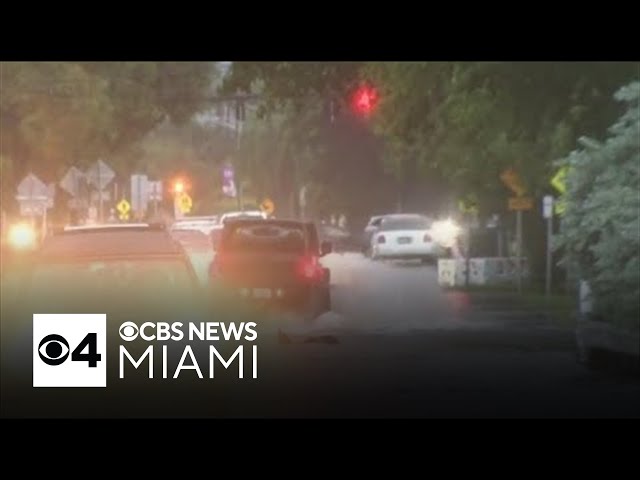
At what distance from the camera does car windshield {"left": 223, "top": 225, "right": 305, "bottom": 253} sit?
20.1m

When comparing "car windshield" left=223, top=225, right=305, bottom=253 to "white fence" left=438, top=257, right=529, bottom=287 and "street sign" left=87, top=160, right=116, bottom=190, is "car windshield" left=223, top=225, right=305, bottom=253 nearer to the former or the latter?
"white fence" left=438, top=257, right=529, bottom=287

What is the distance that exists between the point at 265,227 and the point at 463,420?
8345 mm

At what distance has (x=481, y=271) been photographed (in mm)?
30672

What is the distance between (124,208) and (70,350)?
106ft

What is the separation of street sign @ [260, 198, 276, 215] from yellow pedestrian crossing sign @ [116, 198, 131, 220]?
55.0 ft

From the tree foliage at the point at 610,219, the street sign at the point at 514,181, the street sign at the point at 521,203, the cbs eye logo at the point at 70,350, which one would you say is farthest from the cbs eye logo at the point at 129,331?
the street sign at the point at 521,203

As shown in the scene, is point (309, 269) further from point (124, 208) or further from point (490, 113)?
point (124, 208)

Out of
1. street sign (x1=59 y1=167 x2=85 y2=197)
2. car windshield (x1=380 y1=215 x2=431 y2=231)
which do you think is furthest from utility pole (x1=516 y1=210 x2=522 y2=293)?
street sign (x1=59 y1=167 x2=85 y2=197)

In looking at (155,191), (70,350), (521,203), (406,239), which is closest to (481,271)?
(521,203)

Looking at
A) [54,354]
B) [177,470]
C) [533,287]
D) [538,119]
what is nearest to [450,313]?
[538,119]
